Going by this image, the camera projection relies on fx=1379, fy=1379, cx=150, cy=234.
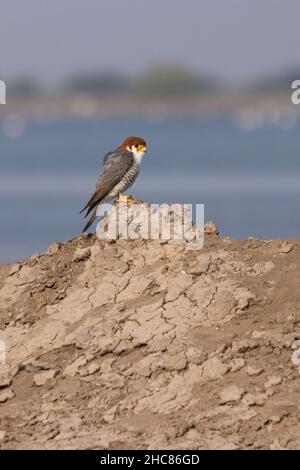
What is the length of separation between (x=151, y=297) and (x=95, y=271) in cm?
80

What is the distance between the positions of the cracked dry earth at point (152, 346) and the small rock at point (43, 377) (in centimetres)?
1

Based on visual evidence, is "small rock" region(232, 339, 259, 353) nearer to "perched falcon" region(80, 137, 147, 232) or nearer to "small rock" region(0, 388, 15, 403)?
"small rock" region(0, 388, 15, 403)

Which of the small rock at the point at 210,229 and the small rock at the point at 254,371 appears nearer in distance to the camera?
the small rock at the point at 254,371

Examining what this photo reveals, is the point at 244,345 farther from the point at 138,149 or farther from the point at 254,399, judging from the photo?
the point at 138,149

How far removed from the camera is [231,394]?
35.2ft

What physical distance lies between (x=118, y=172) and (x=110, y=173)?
3.6 inches

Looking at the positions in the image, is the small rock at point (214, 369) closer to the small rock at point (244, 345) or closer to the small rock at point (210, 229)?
the small rock at point (244, 345)

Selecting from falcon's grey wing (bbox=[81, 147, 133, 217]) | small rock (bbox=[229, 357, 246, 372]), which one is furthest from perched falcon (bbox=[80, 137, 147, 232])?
small rock (bbox=[229, 357, 246, 372])

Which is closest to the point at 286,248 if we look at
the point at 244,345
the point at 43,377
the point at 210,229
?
the point at 210,229

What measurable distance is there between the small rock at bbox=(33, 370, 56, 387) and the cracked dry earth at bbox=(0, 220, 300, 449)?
0.01 metres

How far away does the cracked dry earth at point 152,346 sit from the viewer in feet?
34.4

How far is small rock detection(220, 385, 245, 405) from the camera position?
1067 cm

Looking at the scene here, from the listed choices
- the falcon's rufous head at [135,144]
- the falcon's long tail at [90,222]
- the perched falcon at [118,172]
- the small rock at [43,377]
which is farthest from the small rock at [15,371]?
the falcon's rufous head at [135,144]
